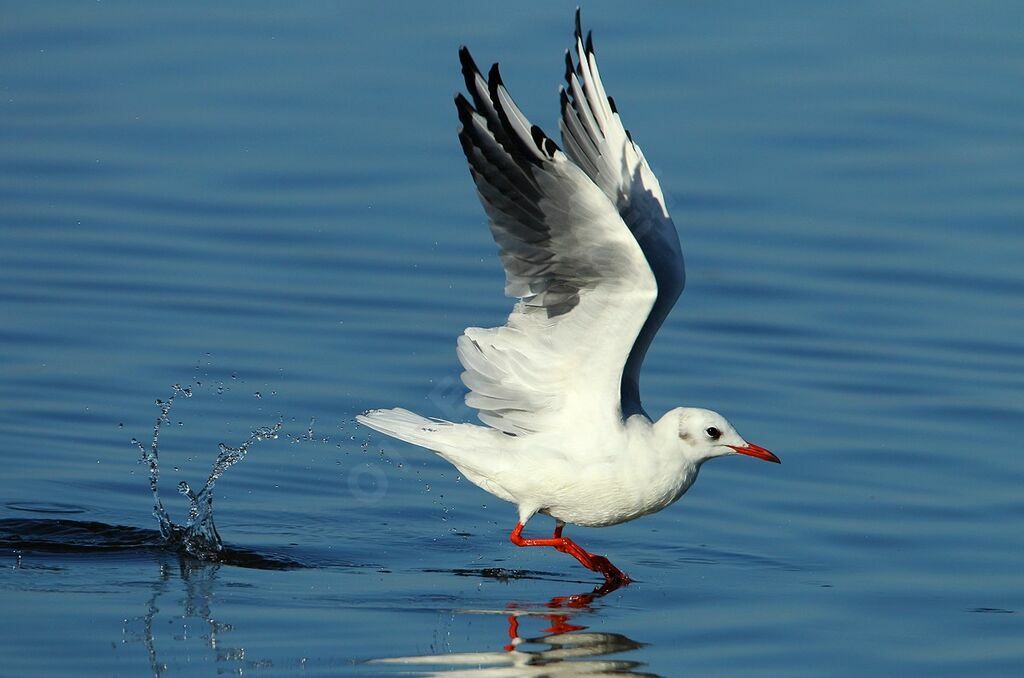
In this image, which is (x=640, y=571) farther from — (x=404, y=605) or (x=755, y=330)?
(x=755, y=330)

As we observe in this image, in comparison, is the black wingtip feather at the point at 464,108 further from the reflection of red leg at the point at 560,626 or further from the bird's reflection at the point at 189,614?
the bird's reflection at the point at 189,614

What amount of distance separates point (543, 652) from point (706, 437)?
155 centimetres

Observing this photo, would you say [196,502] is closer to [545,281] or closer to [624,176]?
[545,281]

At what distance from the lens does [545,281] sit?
30.0 feet

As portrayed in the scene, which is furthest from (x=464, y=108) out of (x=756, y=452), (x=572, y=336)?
(x=756, y=452)

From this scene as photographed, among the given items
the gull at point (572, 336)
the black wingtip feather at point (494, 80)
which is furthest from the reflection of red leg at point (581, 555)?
the black wingtip feather at point (494, 80)

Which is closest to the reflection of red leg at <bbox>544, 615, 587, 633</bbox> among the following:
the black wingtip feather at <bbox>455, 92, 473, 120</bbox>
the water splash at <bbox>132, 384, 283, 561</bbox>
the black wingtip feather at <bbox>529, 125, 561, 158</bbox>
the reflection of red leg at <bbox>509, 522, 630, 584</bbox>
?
the reflection of red leg at <bbox>509, 522, 630, 584</bbox>

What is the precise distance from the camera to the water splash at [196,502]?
9758mm

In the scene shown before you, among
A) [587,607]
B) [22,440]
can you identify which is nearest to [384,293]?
[22,440]

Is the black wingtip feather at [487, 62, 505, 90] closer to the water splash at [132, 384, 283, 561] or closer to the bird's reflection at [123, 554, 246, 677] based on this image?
the bird's reflection at [123, 554, 246, 677]

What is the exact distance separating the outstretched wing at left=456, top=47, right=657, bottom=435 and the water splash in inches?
54.5

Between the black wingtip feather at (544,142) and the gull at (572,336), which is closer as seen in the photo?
the black wingtip feather at (544,142)

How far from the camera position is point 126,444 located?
37.0 ft

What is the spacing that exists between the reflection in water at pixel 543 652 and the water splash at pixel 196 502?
1489mm
